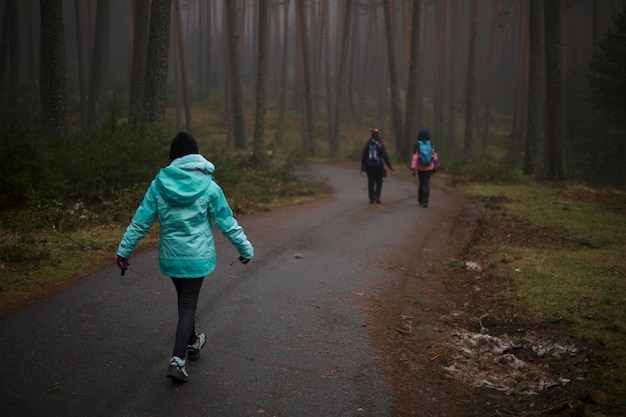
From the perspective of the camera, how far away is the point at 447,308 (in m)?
7.64

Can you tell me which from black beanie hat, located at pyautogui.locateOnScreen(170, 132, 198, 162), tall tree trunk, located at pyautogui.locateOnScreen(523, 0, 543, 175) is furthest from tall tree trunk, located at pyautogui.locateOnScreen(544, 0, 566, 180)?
black beanie hat, located at pyautogui.locateOnScreen(170, 132, 198, 162)

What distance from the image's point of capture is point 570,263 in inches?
375

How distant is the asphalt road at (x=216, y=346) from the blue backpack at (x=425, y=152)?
21.8 ft

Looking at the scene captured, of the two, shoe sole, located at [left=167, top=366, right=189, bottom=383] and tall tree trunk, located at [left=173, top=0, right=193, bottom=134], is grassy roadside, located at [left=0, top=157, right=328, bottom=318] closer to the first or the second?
shoe sole, located at [left=167, top=366, right=189, bottom=383]

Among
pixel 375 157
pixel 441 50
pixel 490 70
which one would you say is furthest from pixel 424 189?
pixel 490 70

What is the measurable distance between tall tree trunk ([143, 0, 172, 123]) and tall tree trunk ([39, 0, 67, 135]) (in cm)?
231

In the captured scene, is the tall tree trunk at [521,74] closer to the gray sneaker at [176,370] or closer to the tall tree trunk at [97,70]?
the tall tree trunk at [97,70]

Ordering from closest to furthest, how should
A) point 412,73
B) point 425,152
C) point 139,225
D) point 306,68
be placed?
1. point 139,225
2. point 425,152
3. point 412,73
4. point 306,68

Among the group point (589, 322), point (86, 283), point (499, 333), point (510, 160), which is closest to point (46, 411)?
point (86, 283)

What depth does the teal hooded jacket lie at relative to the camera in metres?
4.79

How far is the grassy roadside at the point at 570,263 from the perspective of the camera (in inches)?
254

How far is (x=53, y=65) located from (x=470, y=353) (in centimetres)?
1310

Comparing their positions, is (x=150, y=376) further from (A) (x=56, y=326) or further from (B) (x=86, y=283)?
(B) (x=86, y=283)

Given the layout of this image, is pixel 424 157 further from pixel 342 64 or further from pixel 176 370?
pixel 342 64
